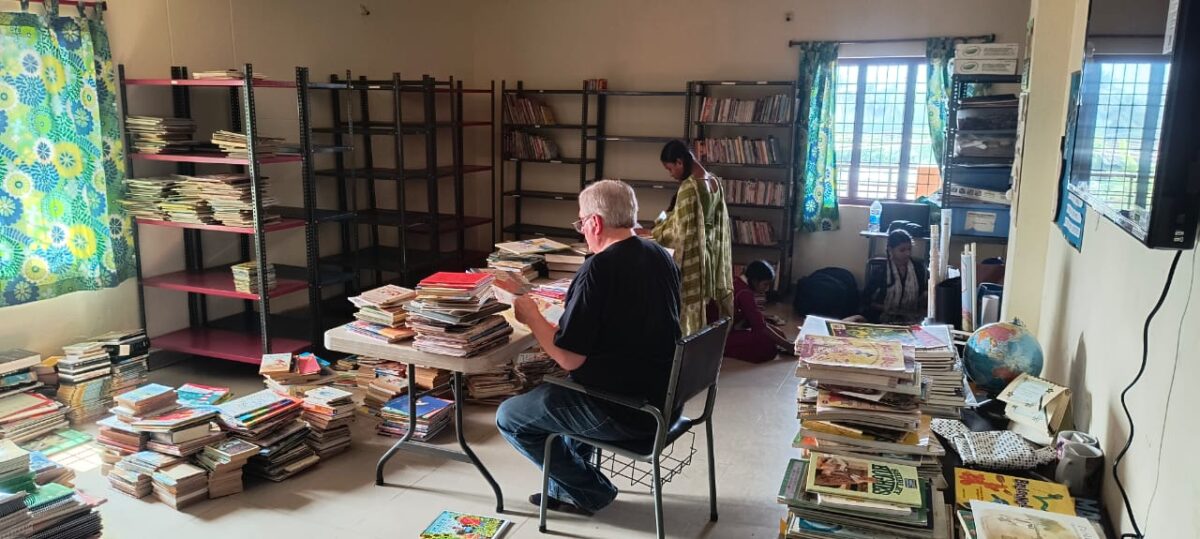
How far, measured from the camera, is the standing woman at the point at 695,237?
4273 mm

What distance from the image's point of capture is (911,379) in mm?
2150

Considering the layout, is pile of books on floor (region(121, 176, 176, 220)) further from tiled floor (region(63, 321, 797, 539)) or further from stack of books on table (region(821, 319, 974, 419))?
stack of books on table (region(821, 319, 974, 419))

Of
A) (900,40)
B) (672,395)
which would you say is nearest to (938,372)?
(672,395)

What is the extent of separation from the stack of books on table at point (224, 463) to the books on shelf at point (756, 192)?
488 centimetres

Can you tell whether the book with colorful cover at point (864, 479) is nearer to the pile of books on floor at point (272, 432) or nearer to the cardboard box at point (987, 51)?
the pile of books on floor at point (272, 432)

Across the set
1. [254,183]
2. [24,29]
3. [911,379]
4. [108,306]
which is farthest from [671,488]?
[24,29]

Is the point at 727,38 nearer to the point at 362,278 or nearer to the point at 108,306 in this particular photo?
the point at 362,278

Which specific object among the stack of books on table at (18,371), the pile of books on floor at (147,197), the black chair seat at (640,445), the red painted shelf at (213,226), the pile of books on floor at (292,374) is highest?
the pile of books on floor at (147,197)

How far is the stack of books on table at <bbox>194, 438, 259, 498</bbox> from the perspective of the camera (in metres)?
3.27

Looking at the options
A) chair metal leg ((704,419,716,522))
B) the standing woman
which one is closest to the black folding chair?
chair metal leg ((704,419,716,522))

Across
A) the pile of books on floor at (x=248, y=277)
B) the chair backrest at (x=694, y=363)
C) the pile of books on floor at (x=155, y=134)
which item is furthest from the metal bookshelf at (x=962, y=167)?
the pile of books on floor at (x=155, y=134)

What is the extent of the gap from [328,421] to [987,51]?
4.34 m

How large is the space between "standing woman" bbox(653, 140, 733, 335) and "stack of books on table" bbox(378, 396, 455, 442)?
129cm

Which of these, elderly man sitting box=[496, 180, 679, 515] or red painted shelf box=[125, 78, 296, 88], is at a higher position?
red painted shelf box=[125, 78, 296, 88]
